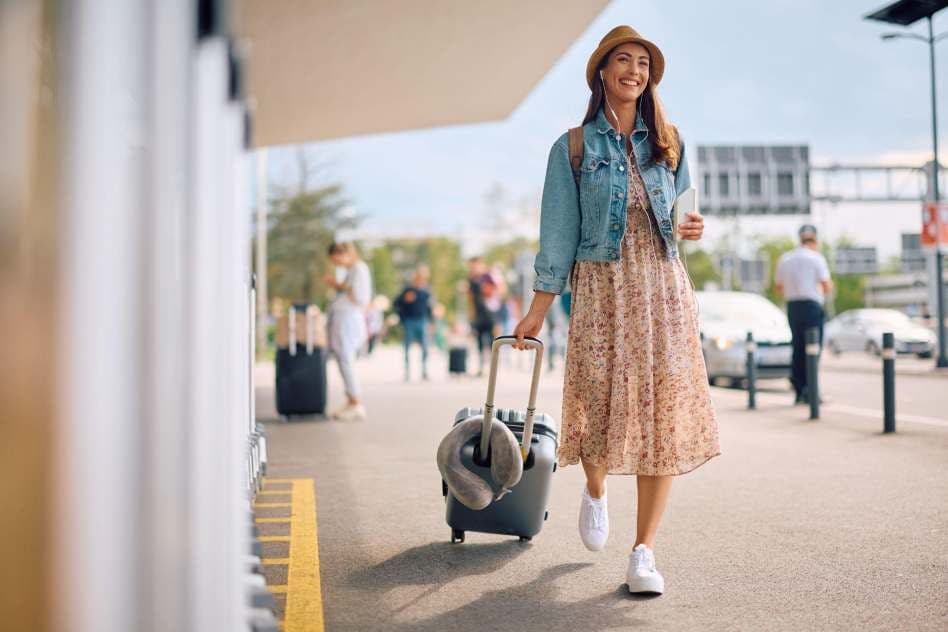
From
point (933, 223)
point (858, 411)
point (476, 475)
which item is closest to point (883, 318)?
point (933, 223)

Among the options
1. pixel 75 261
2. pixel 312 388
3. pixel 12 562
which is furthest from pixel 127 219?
pixel 312 388

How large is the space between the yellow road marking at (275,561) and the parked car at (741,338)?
418 inches

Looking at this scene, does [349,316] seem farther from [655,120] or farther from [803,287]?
[655,120]

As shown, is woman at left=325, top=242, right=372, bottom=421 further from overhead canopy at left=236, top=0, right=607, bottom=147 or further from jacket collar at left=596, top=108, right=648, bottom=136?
jacket collar at left=596, top=108, right=648, bottom=136

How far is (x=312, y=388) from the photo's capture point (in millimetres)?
10703

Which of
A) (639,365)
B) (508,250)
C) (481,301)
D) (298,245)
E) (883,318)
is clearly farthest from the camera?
(508,250)

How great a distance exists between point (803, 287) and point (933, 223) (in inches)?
458

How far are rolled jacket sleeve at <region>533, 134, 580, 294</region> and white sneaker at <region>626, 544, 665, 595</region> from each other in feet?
3.45

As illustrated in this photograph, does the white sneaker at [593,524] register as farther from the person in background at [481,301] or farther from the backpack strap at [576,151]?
the person in background at [481,301]

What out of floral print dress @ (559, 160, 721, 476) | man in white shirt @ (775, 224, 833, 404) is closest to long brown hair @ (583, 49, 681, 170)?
floral print dress @ (559, 160, 721, 476)

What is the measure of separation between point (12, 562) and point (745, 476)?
5.73 meters

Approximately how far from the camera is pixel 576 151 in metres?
3.98

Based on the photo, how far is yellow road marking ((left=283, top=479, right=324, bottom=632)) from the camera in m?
3.33

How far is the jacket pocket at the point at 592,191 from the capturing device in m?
3.88
